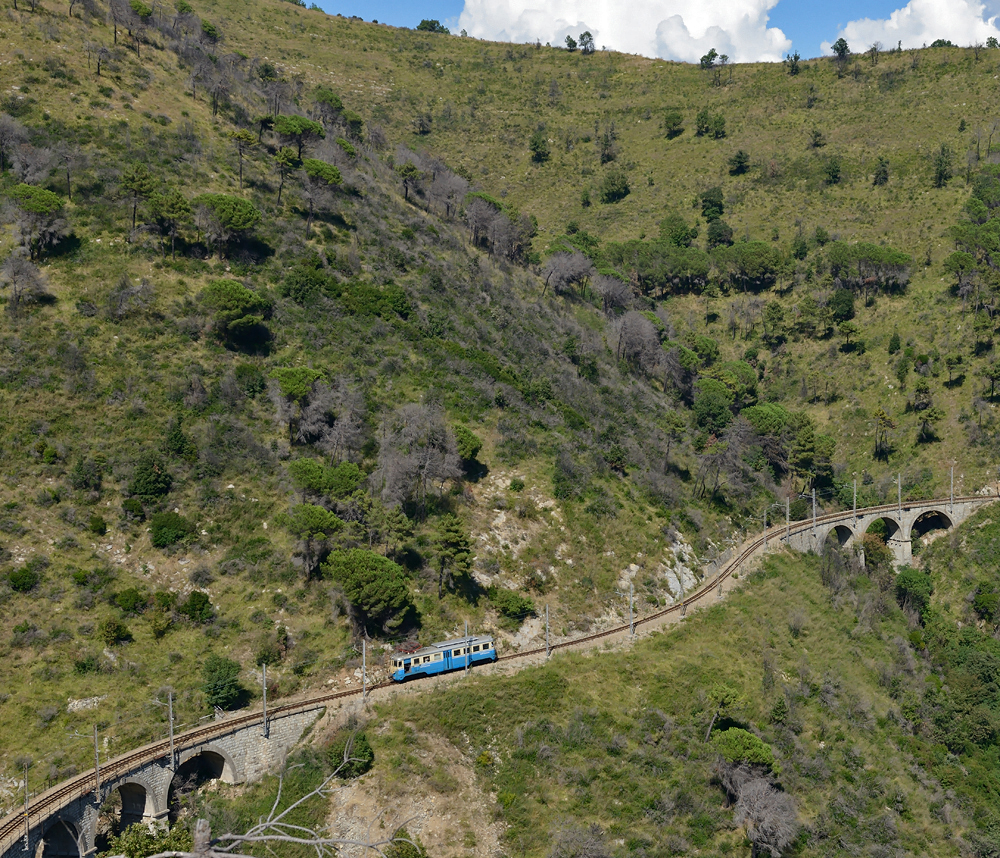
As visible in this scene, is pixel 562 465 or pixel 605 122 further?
pixel 605 122

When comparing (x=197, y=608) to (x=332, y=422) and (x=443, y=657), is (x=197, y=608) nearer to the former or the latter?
(x=443, y=657)

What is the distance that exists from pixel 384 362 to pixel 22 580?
3646 centimetres

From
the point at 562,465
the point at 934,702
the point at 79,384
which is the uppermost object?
the point at 79,384

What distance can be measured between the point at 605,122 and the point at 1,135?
125170 mm

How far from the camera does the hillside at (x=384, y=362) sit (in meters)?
52.8

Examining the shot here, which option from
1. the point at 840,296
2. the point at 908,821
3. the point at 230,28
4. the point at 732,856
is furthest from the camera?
the point at 230,28

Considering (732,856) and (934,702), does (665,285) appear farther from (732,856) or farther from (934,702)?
(732,856)

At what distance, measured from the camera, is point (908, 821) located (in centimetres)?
5019

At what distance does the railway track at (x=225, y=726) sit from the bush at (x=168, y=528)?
47.6 ft

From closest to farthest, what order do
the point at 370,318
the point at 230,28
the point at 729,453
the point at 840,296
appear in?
1. the point at 370,318
2. the point at 729,453
3. the point at 840,296
4. the point at 230,28

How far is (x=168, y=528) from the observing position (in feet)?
181

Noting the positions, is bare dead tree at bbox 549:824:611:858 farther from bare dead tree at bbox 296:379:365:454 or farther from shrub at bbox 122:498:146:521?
shrub at bbox 122:498:146:521

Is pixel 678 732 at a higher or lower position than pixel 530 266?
lower

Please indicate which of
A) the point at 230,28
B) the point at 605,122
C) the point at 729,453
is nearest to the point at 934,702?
the point at 729,453
